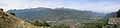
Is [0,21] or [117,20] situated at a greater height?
[0,21]

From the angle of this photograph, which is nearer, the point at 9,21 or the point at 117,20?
the point at 9,21

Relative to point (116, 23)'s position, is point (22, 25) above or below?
above

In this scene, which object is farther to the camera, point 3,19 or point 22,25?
point 22,25

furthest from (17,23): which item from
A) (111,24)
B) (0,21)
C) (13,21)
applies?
(111,24)

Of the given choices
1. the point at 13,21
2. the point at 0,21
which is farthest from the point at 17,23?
the point at 0,21

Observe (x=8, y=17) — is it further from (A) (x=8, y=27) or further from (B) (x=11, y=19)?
(A) (x=8, y=27)

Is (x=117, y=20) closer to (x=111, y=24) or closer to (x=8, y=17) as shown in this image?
(x=111, y=24)

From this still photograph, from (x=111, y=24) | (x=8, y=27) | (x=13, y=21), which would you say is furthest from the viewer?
(x=111, y=24)

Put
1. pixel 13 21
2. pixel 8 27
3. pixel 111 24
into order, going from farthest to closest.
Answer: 1. pixel 111 24
2. pixel 13 21
3. pixel 8 27

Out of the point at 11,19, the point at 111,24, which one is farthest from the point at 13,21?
the point at 111,24
